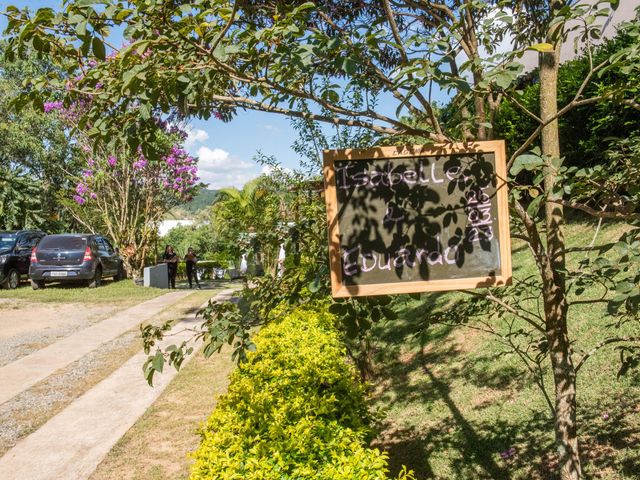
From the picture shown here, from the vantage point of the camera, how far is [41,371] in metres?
7.43

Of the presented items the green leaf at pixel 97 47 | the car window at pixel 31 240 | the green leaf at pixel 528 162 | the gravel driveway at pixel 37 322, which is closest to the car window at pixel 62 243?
the car window at pixel 31 240

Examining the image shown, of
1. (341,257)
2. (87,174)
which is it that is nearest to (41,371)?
(341,257)

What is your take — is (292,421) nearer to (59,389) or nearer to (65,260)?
(59,389)

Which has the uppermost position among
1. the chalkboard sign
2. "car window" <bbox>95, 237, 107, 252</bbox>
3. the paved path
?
"car window" <bbox>95, 237, 107, 252</bbox>

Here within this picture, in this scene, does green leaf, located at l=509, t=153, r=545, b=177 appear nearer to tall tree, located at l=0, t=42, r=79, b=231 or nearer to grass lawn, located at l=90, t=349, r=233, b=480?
grass lawn, located at l=90, t=349, r=233, b=480

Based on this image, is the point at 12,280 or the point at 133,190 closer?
the point at 12,280

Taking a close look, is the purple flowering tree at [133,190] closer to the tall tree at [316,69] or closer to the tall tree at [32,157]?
the tall tree at [32,157]

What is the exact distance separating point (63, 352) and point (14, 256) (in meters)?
10.3

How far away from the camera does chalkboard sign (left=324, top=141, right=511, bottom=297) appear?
217 centimetres

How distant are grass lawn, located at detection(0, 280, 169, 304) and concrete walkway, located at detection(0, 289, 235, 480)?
7.69 metres

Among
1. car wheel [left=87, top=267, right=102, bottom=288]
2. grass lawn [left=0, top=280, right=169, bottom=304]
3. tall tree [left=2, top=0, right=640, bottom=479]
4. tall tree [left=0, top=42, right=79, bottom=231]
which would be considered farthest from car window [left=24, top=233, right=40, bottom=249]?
tall tree [left=2, top=0, right=640, bottom=479]

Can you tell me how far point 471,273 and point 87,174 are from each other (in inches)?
790

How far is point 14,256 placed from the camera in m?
17.1

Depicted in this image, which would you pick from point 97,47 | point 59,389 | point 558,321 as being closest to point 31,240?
point 59,389
